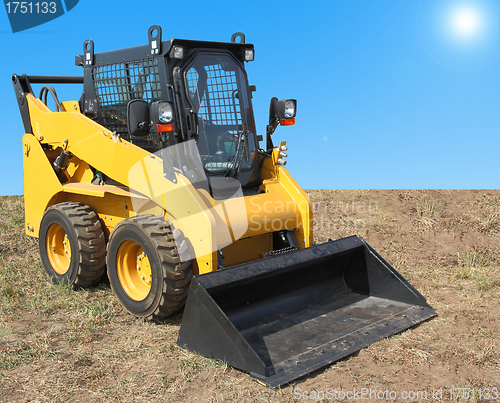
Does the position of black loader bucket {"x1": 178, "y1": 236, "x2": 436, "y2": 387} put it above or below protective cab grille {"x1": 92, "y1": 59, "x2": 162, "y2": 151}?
below

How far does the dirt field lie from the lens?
3555mm

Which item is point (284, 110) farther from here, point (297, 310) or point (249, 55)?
point (297, 310)

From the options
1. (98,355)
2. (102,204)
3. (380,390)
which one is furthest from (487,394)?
(102,204)

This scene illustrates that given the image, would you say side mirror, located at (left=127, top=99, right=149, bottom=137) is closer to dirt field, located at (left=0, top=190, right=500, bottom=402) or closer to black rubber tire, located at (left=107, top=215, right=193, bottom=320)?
black rubber tire, located at (left=107, top=215, right=193, bottom=320)

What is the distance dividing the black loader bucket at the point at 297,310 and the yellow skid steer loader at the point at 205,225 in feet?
0.04

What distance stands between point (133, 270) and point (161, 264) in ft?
2.50

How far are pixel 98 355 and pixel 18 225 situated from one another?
5.89 m

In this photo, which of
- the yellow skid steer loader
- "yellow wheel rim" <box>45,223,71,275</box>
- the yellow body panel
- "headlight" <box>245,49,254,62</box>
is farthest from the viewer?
"yellow wheel rim" <box>45,223,71,275</box>

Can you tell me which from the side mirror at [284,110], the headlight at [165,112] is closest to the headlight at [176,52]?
the headlight at [165,112]

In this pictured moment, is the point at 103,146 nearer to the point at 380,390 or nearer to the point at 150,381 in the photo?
the point at 150,381

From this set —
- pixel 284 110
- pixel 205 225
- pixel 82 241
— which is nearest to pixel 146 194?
pixel 205 225

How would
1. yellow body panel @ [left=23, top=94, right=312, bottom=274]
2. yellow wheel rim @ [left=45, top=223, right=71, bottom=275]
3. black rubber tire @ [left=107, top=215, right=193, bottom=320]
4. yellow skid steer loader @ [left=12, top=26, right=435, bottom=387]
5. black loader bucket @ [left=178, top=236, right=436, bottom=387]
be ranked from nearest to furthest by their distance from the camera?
black loader bucket @ [left=178, top=236, right=436, bottom=387]
yellow skid steer loader @ [left=12, top=26, right=435, bottom=387]
black rubber tire @ [left=107, top=215, right=193, bottom=320]
yellow body panel @ [left=23, top=94, right=312, bottom=274]
yellow wheel rim @ [left=45, top=223, right=71, bottom=275]

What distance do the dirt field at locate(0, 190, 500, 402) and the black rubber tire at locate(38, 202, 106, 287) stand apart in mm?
198

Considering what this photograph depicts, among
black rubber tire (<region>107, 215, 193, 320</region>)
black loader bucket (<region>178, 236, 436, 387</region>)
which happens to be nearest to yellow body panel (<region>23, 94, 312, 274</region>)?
black rubber tire (<region>107, 215, 193, 320</region>)
